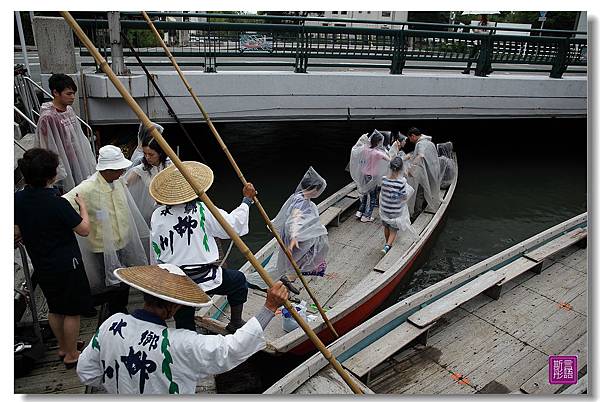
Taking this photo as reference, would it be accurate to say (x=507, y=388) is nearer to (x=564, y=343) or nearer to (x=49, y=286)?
(x=564, y=343)

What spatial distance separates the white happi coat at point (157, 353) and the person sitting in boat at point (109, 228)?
1605 millimetres

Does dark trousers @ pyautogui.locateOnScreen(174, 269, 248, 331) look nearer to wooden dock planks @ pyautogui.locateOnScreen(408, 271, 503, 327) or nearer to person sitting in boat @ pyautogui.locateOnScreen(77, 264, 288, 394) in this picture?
person sitting in boat @ pyautogui.locateOnScreen(77, 264, 288, 394)

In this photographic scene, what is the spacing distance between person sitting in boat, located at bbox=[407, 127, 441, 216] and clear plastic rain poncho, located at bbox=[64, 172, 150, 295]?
4.55m

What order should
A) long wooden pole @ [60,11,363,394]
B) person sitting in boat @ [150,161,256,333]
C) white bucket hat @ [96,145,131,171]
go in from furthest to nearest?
white bucket hat @ [96,145,131,171] < person sitting in boat @ [150,161,256,333] < long wooden pole @ [60,11,363,394]

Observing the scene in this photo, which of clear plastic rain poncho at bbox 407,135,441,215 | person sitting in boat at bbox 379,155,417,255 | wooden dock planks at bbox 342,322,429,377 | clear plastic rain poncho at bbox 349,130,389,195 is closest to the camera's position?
wooden dock planks at bbox 342,322,429,377

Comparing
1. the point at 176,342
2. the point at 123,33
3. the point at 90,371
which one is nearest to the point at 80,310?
the point at 90,371

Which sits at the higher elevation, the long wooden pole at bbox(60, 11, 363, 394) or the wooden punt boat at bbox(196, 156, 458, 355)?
the long wooden pole at bbox(60, 11, 363, 394)

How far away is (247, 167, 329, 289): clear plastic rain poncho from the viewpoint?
486 cm

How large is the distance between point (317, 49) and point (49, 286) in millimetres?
6730

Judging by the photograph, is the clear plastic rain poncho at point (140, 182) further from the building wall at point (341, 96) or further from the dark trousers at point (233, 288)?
the building wall at point (341, 96)

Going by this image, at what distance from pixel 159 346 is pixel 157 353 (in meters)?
0.04

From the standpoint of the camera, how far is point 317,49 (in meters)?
8.59

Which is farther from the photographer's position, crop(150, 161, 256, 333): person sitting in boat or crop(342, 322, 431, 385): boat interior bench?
crop(342, 322, 431, 385): boat interior bench

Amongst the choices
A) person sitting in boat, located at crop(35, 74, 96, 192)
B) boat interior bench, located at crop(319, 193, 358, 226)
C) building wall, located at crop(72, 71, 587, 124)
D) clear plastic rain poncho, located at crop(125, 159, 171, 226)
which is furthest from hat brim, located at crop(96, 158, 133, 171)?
building wall, located at crop(72, 71, 587, 124)
